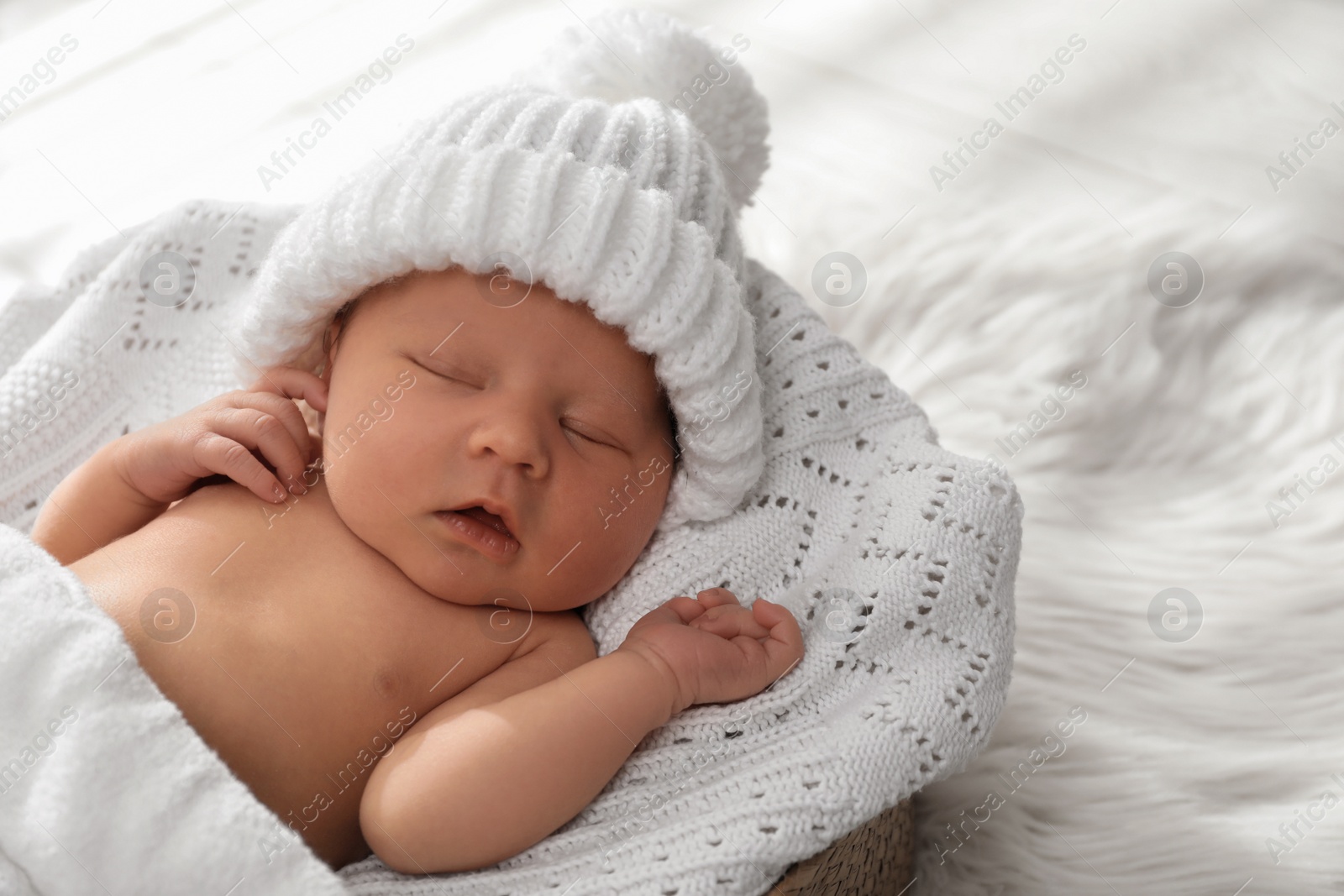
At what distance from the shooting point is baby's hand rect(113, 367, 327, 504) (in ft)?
4.26

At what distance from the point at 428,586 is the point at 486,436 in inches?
7.6

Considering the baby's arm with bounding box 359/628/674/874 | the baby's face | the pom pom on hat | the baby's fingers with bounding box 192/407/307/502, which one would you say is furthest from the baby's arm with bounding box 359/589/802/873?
the pom pom on hat

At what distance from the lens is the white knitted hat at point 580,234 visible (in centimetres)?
121

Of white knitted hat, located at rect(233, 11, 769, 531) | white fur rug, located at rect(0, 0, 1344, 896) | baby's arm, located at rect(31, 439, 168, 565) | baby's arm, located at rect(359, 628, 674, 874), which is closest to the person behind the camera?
baby's arm, located at rect(359, 628, 674, 874)

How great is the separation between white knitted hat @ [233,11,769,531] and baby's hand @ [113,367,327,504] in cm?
6

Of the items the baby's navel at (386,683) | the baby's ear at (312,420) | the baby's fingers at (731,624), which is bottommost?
the baby's fingers at (731,624)

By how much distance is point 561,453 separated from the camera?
1.24m

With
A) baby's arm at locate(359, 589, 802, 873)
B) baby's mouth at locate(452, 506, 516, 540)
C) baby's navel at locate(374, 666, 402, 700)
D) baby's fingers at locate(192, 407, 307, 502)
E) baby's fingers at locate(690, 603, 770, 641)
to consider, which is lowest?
baby's fingers at locate(690, 603, 770, 641)

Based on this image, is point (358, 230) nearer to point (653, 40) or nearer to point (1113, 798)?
point (653, 40)

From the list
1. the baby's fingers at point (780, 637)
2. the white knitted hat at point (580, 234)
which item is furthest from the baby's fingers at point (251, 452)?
the baby's fingers at point (780, 637)

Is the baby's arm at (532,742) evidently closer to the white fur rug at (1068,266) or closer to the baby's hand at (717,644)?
the baby's hand at (717,644)

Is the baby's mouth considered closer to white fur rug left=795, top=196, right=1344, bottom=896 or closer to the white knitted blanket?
the white knitted blanket

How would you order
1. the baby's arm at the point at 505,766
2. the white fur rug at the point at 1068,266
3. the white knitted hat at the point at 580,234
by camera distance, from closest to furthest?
the baby's arm at the point at 505,766
the white knitted hat at the point at 580,234
the white fur rug at the point at 1068,266

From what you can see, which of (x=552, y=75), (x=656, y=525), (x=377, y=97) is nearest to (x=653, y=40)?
(x=552, y=75)
